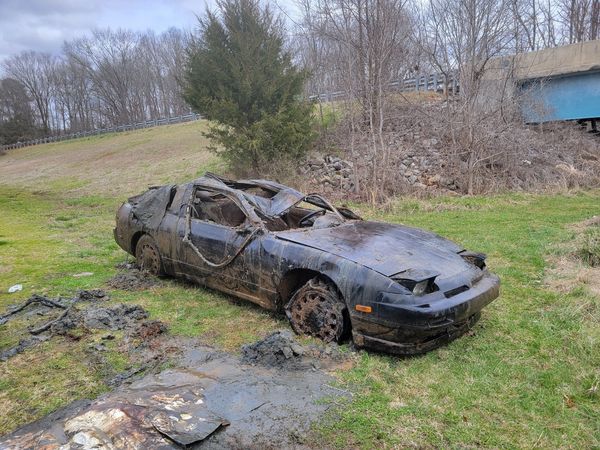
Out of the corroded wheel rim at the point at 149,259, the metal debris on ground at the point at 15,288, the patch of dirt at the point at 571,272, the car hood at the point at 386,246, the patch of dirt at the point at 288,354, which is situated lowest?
the patch of dirt at the point at 571,272

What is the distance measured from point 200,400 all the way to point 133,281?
3.58 m

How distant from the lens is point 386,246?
15.2 ft

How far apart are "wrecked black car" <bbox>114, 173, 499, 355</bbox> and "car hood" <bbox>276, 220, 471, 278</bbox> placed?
12 millimetres

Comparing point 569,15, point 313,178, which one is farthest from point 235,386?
point 569,15

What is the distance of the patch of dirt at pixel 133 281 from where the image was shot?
6.27 m

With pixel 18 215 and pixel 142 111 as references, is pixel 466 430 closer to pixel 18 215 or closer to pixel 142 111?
pixel 18 215

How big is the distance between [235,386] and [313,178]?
471 inches

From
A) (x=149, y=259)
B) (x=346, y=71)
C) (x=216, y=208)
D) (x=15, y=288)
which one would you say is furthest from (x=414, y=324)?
(x=346, y=71)

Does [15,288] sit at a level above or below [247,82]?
below

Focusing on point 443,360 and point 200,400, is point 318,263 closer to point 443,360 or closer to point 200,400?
point 443,360

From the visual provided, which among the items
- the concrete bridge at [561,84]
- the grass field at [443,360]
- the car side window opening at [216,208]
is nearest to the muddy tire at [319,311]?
the grass field at [443,360]

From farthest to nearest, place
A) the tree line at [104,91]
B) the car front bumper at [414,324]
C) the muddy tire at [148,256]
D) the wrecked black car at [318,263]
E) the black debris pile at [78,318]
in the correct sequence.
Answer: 1. the tree line at [104,91]
2. the muddy tire at [148,256]
3. the black debris pile at [78,318]
4. the wrecked black car at [318,263]
5. the car front bumper at [414,324]

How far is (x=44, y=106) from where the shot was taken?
67.9m

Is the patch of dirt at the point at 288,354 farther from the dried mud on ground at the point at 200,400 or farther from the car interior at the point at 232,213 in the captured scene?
the car interior at the point at 232,213
